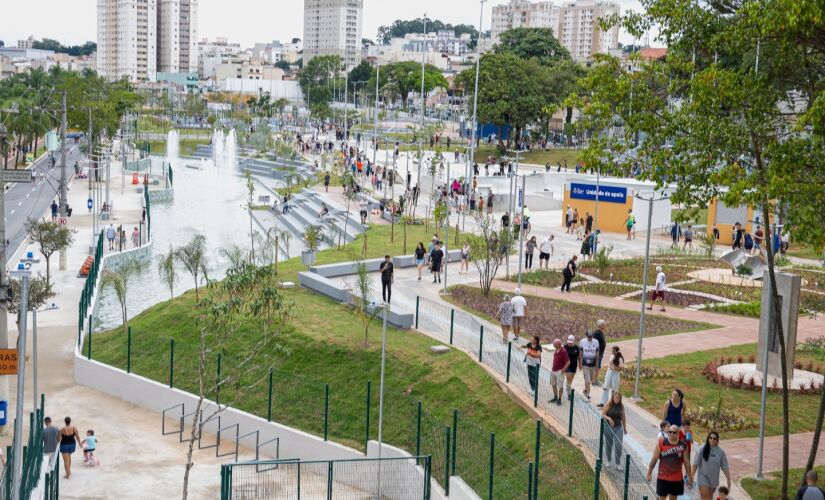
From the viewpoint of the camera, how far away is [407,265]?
122 feet

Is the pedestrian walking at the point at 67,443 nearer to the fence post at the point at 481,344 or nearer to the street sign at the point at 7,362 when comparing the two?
the street sign at the point at 7,362

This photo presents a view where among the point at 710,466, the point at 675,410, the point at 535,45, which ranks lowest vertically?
the point at 710,466

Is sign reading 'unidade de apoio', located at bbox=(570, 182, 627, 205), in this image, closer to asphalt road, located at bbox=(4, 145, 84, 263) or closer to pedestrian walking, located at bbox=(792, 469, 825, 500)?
asphalt road, located at bbox=(4, 145, 84, 263)

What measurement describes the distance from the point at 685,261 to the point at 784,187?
79.0 ft

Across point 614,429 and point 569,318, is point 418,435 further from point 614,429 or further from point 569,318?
point 569,318

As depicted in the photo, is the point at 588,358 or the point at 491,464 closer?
the point at 491,464

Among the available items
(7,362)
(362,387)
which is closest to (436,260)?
(362,387)

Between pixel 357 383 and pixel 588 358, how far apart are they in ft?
21.6

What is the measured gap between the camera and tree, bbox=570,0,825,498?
1557cm

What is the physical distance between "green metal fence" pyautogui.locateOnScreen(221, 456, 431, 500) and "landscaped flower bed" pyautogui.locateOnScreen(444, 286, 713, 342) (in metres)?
6.91

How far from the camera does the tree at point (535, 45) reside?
102625 mm

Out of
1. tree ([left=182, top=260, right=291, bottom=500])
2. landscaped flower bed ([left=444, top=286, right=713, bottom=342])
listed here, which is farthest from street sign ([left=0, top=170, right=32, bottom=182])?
landscaped flower bed ([left=444, top=286, right=713, bottom=342])

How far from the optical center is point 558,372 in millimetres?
20328

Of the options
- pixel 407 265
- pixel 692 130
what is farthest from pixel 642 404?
pixel 407 265
